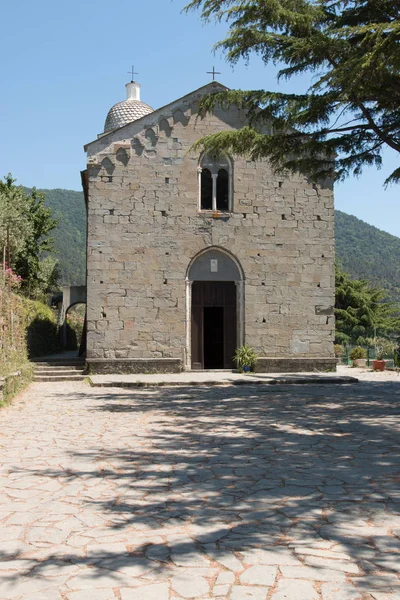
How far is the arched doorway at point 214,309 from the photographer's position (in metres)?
18.2

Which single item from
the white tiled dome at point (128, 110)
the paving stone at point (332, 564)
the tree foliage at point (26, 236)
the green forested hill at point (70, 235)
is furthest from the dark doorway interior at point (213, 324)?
the green forested hill at point (70, 235)

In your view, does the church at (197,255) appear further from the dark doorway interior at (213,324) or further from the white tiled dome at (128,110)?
the white tiled dome at (128,110)

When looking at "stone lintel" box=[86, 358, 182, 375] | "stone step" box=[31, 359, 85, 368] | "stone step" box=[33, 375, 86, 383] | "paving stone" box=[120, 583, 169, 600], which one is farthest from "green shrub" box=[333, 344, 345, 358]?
"paving stone" box=[120, 583, 169, 600]

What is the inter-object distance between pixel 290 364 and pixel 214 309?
10.1 feet

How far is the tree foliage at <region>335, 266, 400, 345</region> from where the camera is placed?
4378 centimetres

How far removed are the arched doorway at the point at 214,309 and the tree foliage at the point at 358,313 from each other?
25.6 m

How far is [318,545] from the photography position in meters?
3.58

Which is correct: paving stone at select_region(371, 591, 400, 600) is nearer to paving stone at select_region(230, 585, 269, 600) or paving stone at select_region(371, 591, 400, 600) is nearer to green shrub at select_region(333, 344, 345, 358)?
paving stone at select_region(230, 585, 269, 600)

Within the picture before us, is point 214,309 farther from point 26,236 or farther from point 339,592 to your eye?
point 339,592

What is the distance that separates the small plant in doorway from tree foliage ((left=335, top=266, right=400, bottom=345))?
2611 centimetres

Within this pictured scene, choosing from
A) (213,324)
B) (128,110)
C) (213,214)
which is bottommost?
(213,324)

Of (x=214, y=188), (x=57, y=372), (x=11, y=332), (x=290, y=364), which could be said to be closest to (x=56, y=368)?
(x=57, y=372)

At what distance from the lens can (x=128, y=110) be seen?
85.9 feet

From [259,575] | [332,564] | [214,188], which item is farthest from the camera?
[214,188]
